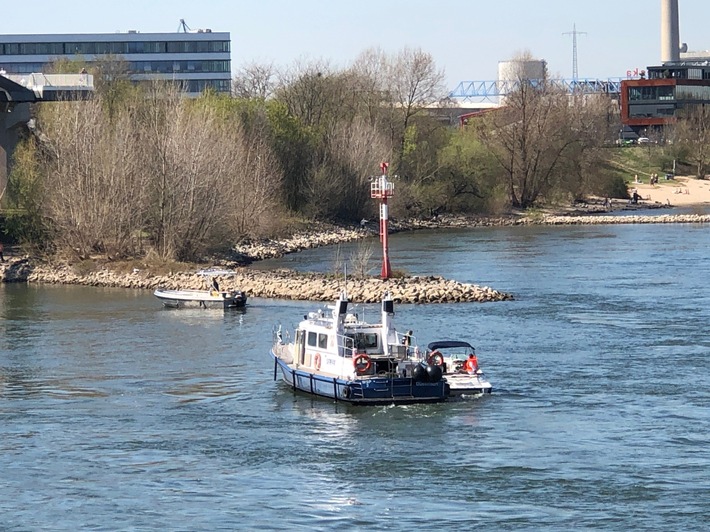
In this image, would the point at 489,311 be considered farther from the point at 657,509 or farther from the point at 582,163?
the point at 582,163

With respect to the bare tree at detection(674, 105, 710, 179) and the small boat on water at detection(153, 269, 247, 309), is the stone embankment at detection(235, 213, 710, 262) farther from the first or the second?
the bare tree at detection(674, 105, 710, 179)

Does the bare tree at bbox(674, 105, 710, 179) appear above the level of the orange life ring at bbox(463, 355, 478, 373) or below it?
above

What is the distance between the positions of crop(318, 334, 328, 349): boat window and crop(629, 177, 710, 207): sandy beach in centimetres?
10204

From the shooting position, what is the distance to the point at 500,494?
27.4 meters

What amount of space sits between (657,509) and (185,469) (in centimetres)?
1057

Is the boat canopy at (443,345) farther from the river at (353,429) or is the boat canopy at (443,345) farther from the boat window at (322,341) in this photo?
the boat window at (322,341)

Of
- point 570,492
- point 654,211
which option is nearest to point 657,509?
point 570,492

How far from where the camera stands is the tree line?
236 feet

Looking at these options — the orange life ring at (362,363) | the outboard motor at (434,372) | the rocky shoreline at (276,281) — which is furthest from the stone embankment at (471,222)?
the outboard motor at (434,372)

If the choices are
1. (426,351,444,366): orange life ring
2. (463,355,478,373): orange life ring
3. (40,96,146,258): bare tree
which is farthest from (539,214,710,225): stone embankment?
(426,351,444,366): orange life ring

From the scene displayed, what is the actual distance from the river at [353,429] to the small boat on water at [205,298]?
103cm

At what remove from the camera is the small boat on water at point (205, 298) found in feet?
184

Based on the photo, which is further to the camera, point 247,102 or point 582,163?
point 582,163

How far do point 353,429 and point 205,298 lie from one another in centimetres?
2471
